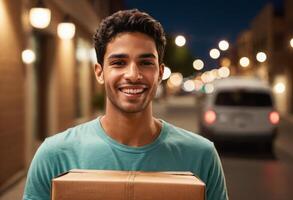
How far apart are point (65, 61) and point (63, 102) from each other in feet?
4.25

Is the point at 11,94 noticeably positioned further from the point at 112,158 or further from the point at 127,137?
the point at 112,158

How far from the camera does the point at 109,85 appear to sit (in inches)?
100

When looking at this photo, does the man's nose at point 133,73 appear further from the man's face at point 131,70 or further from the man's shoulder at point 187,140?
the man's shoulder at point 187,140

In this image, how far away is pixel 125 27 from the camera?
8.25ft

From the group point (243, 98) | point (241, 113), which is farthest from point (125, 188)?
point (243, 98)

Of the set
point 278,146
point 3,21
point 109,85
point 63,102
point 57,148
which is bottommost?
point 278,146

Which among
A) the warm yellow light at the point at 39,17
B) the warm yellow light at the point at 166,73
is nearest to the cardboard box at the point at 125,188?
A: the warm yellow light at the point at 166,73

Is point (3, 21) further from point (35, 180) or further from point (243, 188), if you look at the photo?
point (35, 180)

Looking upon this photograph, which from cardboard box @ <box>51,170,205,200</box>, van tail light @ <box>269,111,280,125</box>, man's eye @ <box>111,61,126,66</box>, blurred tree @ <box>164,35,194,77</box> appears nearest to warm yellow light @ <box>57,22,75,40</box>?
van tail light @ <box>269,111,280,125</box>

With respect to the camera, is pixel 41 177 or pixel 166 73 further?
pixel 166 73

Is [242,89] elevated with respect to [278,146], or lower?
elevated

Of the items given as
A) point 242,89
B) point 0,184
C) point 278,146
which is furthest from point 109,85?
point 278,146

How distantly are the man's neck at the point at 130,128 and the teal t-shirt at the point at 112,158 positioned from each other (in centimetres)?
4

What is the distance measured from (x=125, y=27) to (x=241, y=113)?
1241 cm
